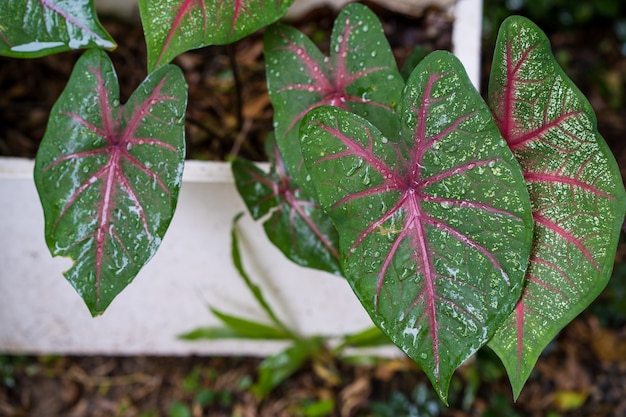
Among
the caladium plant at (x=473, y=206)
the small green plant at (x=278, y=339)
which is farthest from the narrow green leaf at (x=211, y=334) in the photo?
the caladium plant at (x=473, y=206)

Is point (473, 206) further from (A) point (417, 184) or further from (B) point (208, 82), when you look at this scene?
(B) point (208, 82)

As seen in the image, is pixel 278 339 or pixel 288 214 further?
pixel 278 339

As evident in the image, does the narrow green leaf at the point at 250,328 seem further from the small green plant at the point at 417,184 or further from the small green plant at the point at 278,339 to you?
the small green plant at the point at 417,184

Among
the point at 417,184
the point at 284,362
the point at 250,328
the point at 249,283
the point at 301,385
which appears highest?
the point at 417,184

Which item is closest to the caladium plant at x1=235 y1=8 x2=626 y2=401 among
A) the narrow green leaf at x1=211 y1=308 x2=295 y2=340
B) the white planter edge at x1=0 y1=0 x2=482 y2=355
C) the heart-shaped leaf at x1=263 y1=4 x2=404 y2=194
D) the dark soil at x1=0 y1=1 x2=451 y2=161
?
the heart-shaped leaf at x1=263 y1=4 x2=404 y2=194

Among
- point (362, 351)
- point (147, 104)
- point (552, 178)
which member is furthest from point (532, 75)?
point (362, 351)

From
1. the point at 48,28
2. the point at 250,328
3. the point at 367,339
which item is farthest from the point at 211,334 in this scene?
the point at 48,28

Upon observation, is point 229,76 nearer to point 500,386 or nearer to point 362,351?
point 362,351
